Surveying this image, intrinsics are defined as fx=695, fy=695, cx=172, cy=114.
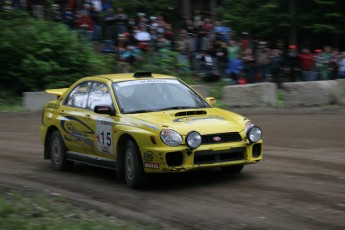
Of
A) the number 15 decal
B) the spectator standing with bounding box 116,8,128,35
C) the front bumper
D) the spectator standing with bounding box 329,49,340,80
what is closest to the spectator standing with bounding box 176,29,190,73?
the spectator standing with bounding box 116,8,128,35

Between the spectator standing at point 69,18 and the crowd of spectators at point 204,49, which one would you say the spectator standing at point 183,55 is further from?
the spectator standing at point 69,18

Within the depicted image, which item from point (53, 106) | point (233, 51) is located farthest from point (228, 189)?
point (233, 51)

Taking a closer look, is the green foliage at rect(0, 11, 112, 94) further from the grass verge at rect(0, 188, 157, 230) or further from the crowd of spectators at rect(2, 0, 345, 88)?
the grass verge at rect(0, 188, 157, 230)

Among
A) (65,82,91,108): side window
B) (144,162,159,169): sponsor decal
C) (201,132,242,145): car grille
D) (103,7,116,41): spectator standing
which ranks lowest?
(144,162,159,169): sponsor decal

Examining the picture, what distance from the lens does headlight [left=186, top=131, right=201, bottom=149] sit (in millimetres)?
8844

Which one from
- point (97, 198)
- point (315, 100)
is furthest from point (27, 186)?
point (315, 100)

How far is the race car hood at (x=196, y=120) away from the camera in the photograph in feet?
29.5

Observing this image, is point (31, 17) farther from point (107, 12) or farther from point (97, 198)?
point (97, 198)

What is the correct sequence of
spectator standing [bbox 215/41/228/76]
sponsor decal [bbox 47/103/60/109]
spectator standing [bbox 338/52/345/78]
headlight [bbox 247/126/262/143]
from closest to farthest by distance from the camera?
headlight [bbox 247/126/262/143] < sponsor decal [bbox 47/103/60/109] < spectator standing [bbox 338/52/345/78] < spectator standing [bbox 215/41/228/76]

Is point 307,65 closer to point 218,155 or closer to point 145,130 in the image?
point 218,155

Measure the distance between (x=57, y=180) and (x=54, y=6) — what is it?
16.9 meters

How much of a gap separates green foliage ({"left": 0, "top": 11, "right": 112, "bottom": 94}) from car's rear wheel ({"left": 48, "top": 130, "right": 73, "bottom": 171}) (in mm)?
11964

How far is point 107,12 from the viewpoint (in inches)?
1000

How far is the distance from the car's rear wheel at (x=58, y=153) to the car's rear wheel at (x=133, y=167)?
6.46 feet
